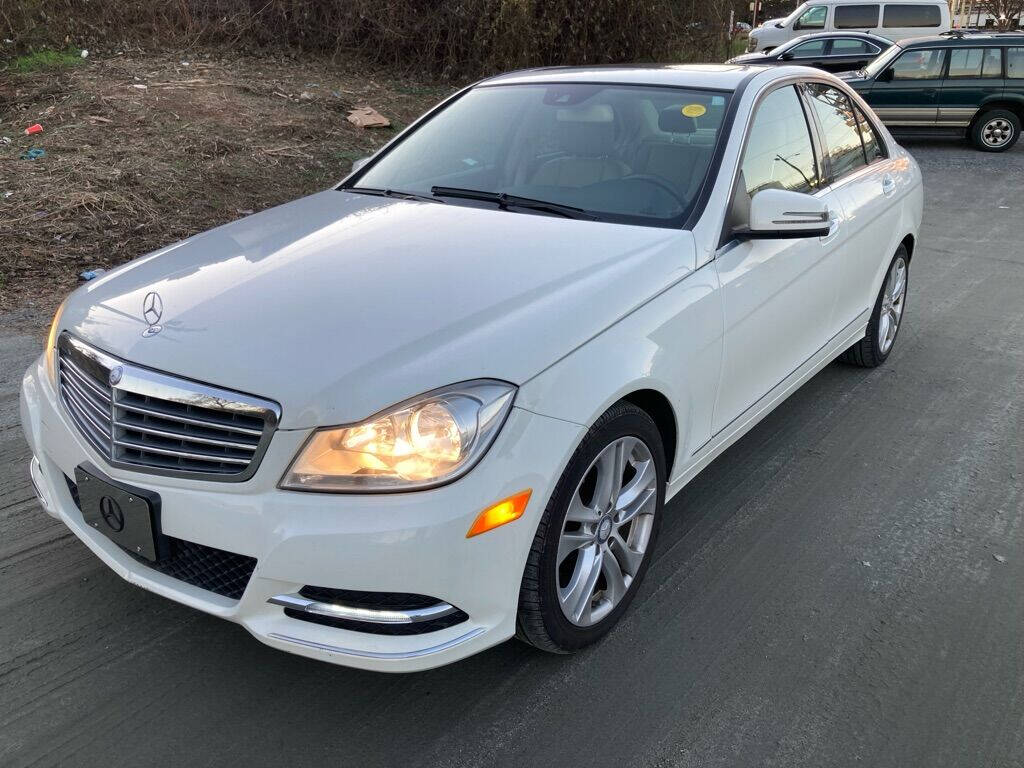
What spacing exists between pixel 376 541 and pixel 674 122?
89.7 inches

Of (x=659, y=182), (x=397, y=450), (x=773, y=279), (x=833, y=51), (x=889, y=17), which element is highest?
(x=889, y=17)

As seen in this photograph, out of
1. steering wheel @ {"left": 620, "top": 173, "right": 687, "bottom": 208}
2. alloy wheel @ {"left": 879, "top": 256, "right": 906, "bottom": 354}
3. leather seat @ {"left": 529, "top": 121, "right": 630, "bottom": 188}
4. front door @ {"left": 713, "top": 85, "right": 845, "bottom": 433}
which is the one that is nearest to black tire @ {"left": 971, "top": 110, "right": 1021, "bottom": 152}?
alloy wheel @ {"left": 879, "top": 256, "right": 906, "bottom": 354}

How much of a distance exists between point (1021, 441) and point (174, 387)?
3.84 meters

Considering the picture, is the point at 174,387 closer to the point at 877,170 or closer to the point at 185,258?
the point at 185,258

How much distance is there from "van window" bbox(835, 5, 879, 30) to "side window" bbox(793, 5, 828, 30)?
0.46 m

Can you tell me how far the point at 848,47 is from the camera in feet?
59.4

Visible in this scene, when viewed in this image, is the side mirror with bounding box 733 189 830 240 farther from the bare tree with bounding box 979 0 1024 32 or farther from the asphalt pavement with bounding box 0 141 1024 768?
the bare tree with bounding box 979 0 1024 32

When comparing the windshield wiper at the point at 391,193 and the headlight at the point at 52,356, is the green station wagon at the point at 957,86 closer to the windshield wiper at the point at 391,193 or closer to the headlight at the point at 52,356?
the windshield wiper at the point at 391,193

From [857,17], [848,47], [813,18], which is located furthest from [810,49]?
[813,18]

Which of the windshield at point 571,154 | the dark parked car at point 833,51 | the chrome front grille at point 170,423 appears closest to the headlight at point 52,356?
the chrome front grille at point 170,423

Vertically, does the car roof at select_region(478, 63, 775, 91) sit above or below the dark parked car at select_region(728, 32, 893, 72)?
below

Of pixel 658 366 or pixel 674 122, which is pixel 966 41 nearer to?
pixel 674 122

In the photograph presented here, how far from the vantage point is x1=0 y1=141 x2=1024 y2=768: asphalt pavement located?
2.46 metres

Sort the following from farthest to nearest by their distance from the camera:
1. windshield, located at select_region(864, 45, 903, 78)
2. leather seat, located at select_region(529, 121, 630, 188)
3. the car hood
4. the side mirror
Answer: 1. windshield, located at select_region(864, 45, 903, 78)
2. leather seat, located at select_region(529, 121, 630, 188)
3. the side mirror
4. the car hood
